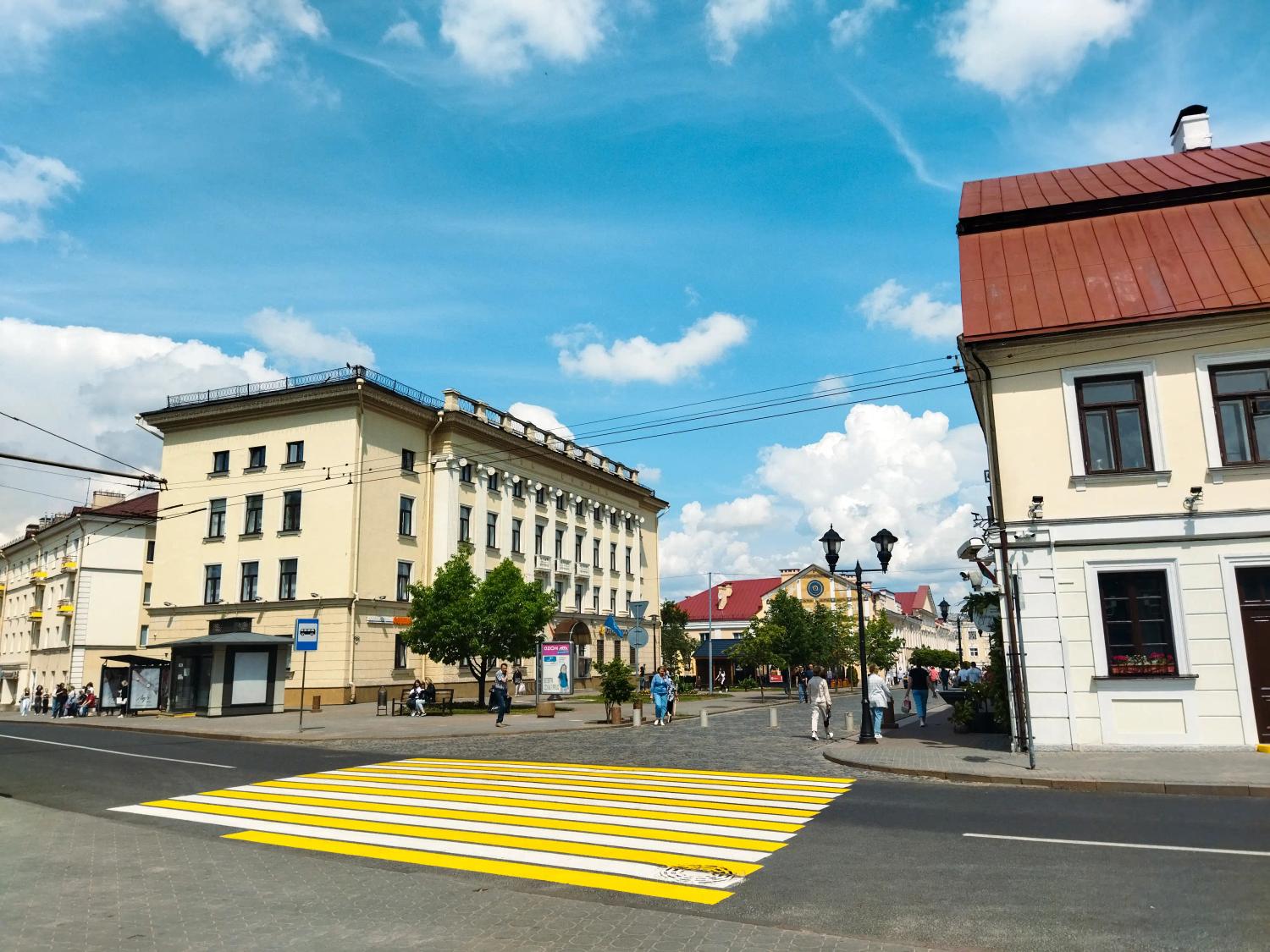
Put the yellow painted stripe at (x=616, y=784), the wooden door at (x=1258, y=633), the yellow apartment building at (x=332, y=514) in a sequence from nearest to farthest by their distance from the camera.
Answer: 1. the yellow painted stripe at (x=616, y=784)
2. the wooden door at (x=1258, y=633)
3. the yellow apartment building at (x=332, y=514)

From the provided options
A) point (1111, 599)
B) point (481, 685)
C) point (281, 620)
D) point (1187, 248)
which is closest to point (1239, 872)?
point (1111, 599)

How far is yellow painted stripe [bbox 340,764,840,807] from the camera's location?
39.8 feet

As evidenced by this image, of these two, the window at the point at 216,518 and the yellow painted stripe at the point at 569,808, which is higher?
the window at the point at 216,518

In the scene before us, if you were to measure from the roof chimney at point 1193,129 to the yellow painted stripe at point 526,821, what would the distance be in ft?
73.7

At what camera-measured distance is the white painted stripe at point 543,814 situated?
950cm

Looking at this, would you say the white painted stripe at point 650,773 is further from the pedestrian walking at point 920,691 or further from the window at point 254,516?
the window at point 254,516

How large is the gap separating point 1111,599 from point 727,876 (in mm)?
11816

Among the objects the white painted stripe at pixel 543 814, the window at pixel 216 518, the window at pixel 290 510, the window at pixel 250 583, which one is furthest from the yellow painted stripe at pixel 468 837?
the window at pixel 216 518

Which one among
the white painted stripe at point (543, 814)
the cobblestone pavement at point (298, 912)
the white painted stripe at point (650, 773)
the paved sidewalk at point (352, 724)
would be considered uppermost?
the cobblestone pavement at point (298, 912)

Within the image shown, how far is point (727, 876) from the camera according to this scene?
7598 millimetres

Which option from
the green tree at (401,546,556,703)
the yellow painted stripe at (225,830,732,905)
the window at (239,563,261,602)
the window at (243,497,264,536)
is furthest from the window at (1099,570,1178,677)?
the window at (243,497,264,536)

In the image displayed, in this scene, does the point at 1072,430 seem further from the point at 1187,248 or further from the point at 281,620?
the point at 281,620

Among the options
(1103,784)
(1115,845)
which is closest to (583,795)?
(1115,845)

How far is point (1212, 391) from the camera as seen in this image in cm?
1633
